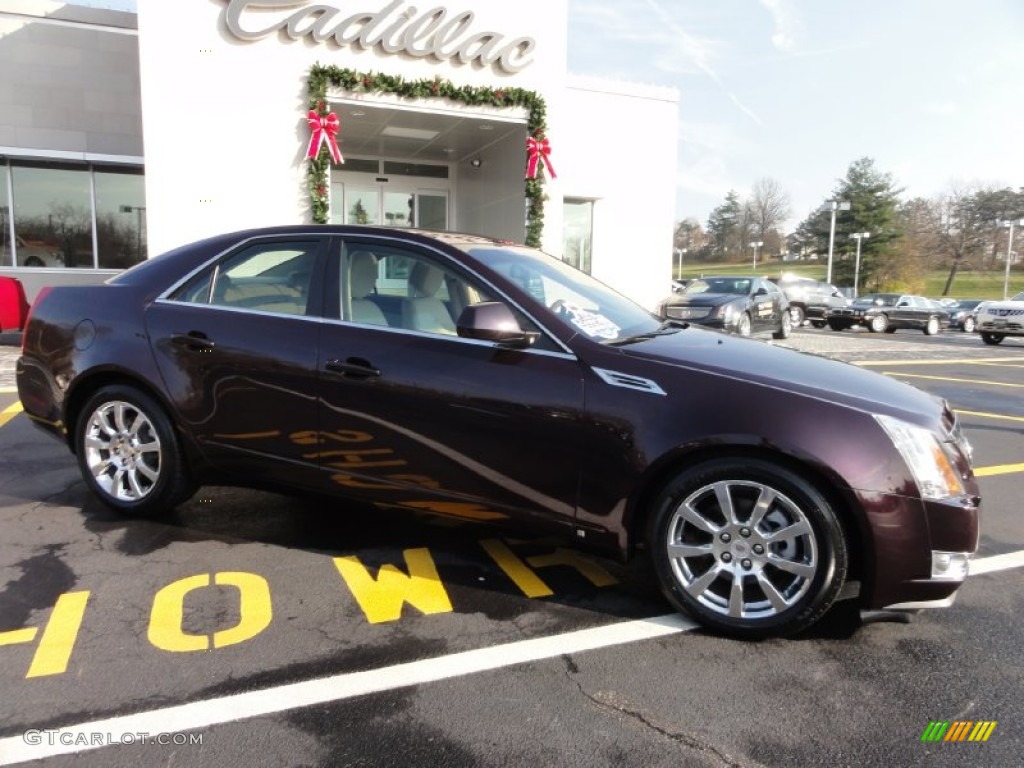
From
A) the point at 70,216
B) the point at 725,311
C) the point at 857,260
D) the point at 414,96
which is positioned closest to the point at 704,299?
the point at 725,311

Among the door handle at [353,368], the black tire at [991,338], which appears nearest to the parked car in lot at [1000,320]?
the black tire at [991,338]

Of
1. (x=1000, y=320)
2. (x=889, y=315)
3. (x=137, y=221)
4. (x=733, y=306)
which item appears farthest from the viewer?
(x=889, y=315)

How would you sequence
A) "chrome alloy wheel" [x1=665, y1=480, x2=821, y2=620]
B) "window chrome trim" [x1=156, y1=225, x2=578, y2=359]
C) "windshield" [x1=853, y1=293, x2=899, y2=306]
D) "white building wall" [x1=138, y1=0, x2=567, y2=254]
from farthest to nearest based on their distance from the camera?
"windshield" [x1=853, y1=293, x2=899, y2=306]
"white building wall" [x1=138, y1=0, x2=567, y2=254]
"window chrome trim" [x1=156, y1=225, x2=578, y2=359]
"chrome alloy wheel" [x1=665, y1=480, x2=821, y2=620]

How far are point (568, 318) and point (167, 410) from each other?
86.5 inches

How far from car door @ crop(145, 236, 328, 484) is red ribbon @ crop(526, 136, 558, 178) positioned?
10342 millimetres

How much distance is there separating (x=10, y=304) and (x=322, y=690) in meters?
11.5

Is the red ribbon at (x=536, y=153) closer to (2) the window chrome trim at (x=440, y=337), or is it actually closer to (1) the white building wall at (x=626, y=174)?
(1) the white building wall at (x=626, y=174)

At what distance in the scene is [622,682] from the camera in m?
2.54

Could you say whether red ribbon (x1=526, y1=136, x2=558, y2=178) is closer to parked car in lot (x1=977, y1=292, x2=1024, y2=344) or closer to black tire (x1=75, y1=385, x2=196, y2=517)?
black tire (x1=75, y1=385, x2=196, y2=517)

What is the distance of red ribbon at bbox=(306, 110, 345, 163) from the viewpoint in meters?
11.9

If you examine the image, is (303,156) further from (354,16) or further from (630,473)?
(630,473)

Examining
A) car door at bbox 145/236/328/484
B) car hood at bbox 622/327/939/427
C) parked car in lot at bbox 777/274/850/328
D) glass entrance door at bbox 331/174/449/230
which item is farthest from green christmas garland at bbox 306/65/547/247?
parked car in lot at bbox 777/274/850/328

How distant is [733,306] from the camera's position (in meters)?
14.5

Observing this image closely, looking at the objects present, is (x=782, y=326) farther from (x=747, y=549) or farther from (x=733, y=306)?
(x=747, y=549)
